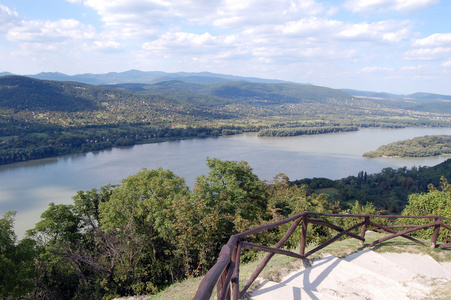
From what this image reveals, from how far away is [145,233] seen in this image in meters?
12.4

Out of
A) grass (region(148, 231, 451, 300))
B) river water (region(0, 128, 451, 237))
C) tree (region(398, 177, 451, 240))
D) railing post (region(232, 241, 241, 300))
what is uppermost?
railing post (region(232, 241, 241, 300))

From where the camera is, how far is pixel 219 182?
48.4 feet

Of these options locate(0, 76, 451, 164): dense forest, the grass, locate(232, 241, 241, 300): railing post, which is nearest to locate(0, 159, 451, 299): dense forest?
the grass

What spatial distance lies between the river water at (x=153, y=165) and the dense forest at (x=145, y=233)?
15.9 meters

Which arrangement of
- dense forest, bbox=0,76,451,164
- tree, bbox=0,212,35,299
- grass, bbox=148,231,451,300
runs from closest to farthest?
grass, bbox=148,231,451,300, tree, bbox=0,212,35,299, dense forest, bbox=0,76,451,164

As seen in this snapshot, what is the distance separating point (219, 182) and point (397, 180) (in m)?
41.4

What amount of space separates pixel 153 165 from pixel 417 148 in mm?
61754

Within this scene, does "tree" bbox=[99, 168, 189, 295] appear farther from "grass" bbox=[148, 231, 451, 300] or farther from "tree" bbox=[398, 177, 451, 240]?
"tree" bbox=[398, 177, 451, 240]

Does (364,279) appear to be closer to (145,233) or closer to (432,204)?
(432,204)

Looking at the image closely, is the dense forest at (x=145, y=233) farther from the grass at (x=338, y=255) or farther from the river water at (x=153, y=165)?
the river water at (x=153, y=165)

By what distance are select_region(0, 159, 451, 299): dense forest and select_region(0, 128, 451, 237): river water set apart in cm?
1595

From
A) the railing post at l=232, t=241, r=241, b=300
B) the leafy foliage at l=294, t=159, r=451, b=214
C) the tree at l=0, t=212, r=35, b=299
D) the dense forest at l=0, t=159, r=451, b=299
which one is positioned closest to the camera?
the railing post at l=232, t=241, r=241, b=300

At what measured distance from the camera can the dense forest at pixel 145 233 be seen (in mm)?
9922

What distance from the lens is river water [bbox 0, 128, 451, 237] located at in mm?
34781
